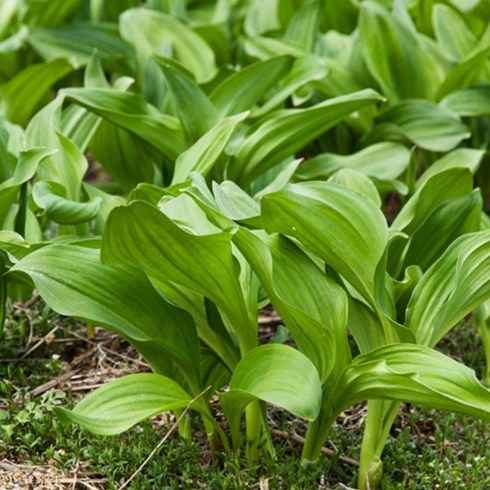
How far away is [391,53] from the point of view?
13.3ft

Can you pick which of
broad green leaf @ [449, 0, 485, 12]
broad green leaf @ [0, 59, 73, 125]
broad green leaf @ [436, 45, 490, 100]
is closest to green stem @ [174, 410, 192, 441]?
broad green leaf @ [436, 45, 490, 100]

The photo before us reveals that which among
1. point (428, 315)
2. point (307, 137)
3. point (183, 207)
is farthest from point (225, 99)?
point (428, 315)

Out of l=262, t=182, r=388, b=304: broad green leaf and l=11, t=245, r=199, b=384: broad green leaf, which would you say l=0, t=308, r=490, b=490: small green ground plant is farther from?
l=262, t=182, r=388, b=304: broad green leaf

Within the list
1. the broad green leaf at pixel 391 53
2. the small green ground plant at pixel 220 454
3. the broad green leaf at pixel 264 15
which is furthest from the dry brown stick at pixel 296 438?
the broad green leaf at pixel 264 15

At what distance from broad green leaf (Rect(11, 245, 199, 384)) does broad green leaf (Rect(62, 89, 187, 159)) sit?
0.84 m

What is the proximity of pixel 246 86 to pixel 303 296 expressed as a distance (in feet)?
4.33

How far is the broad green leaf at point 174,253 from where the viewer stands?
2.36 m

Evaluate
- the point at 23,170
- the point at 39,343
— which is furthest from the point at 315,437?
the point at 23,170

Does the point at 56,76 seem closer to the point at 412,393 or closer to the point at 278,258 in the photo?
the point at 278,258

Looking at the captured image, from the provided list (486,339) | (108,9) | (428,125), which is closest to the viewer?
(486,339)

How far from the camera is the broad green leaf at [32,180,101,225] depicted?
279cm

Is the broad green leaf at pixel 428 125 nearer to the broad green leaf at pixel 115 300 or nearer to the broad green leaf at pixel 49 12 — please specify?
the broad green leaf at pixel 115 300

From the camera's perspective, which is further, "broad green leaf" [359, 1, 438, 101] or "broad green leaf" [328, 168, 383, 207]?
"broad green leaf" [359, 1, 438, 101]

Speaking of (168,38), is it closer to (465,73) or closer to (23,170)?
(465,73)
